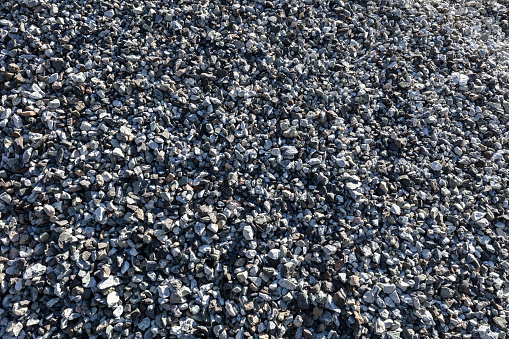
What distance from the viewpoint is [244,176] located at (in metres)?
3.74

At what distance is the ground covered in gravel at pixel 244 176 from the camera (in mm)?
3193

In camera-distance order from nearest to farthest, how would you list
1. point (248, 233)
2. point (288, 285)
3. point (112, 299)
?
point (112, 299)
point (288, 285)
point (248, 233)

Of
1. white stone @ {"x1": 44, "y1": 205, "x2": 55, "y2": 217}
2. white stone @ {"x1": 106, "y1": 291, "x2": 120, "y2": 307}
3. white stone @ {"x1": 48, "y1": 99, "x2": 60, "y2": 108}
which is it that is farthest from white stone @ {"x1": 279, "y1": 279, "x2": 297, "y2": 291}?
white stone @ {"x1": 48, "y1": 99, "x2": 60, "y2": 108}

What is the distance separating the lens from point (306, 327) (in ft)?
10.5

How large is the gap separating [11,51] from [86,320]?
2.95 metres

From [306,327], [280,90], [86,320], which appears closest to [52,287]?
[86,320]

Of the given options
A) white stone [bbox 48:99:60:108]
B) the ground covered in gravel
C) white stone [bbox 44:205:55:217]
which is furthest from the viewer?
white stone [bbox 48:99:60:108]

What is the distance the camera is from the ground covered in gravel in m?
3.19

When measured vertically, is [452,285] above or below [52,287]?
above

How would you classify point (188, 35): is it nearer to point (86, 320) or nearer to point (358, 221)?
point (358, 221)

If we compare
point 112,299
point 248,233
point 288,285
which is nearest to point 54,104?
point 112,299

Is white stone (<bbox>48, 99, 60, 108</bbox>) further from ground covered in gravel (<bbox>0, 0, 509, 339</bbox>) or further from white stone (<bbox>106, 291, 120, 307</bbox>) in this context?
white stone (<bbox>106, 291, 120, 307</bbox>)

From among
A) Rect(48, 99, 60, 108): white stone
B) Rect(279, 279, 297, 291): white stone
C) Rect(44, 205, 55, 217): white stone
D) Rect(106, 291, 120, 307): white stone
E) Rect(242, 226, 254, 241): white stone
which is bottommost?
Rect(106, 291, 120, 307): white stone

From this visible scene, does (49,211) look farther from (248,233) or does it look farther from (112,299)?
(248,233)
